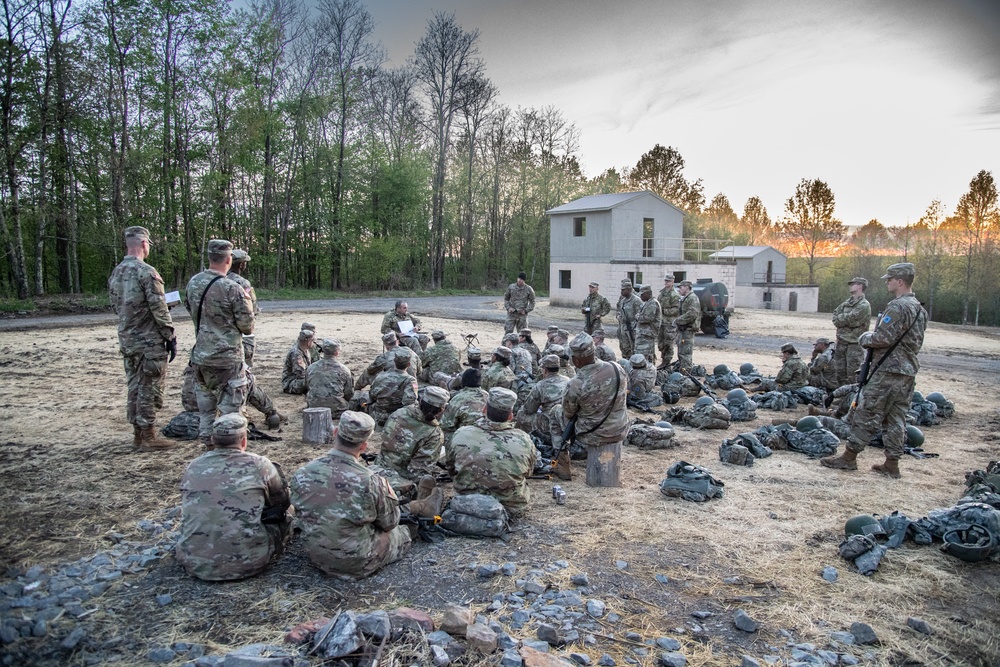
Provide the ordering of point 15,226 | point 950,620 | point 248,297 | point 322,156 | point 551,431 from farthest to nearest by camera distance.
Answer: point 322,156
point 15,226
point 551,431
point 248,297
point 950,620

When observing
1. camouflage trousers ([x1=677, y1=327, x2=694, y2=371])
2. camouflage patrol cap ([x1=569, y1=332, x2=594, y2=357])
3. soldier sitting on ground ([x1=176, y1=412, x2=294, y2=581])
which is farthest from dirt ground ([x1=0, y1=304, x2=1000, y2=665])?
camouflage trousers ([x1=677, y1=327, x2=694, y2=371])

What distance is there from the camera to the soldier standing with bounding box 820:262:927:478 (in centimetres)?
668

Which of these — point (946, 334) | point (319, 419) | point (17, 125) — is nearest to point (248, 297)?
point (319, 419)

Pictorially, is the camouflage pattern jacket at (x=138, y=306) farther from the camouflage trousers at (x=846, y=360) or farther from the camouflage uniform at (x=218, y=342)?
the camouflage trousers at (x=846, y=360)

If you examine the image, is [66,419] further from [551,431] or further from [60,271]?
[60,271]

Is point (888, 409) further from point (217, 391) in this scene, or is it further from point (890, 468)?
point (217, 391)

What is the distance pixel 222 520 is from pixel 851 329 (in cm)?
1029

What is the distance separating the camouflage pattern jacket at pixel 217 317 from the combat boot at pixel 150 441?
1315 mm

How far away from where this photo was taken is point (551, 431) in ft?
24.6

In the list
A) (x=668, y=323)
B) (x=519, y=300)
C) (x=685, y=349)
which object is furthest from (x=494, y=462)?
(x=519, y=300)

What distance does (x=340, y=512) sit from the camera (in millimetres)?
4121

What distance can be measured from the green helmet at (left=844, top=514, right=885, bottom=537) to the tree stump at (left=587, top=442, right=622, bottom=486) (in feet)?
7.42

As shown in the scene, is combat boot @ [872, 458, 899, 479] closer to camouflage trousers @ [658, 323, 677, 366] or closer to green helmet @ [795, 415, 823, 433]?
green helmet @ [795, 415, 823, 433]

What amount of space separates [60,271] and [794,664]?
32.2 metres
